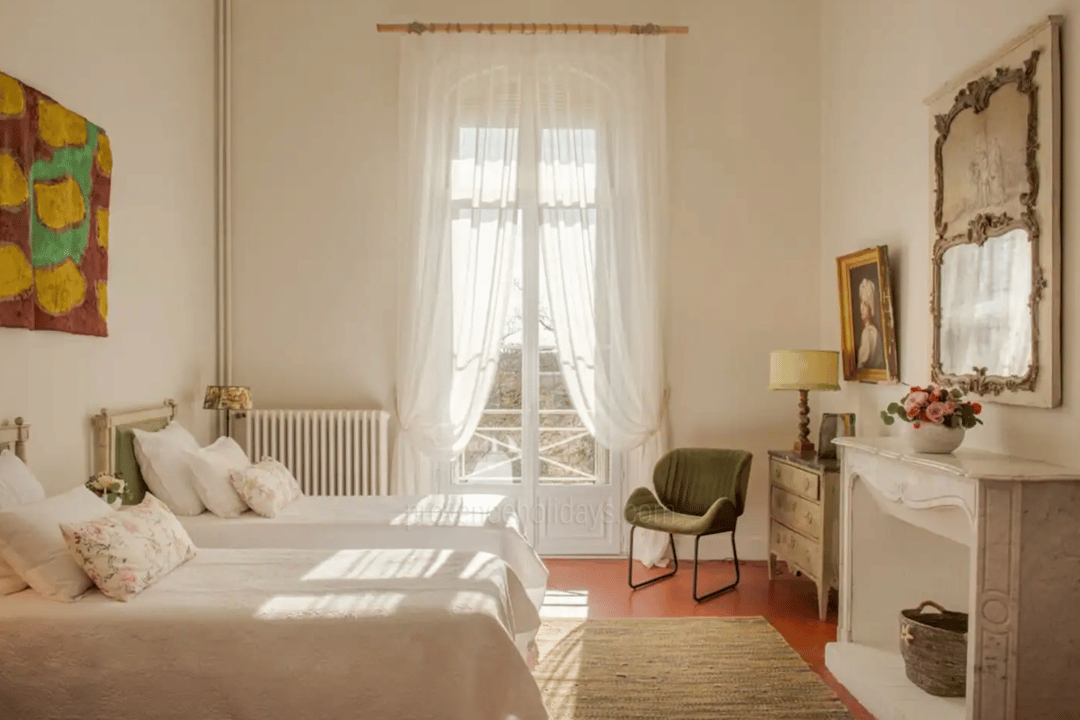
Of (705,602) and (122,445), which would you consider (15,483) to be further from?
(705,602)

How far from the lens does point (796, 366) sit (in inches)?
215

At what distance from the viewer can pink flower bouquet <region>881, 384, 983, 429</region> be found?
351cm

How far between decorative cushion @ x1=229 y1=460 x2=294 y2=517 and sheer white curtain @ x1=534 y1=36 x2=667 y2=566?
2274 mm

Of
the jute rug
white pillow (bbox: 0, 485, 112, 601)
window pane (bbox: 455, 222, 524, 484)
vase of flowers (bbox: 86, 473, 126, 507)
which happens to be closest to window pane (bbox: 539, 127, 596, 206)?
window pane (bbox: 455, 222, 524, 484)

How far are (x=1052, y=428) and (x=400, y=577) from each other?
8.87 ft

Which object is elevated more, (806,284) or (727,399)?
(806,284)

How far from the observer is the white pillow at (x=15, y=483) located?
10.8ft

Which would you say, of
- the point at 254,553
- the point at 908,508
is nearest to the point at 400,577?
the point at 254,553

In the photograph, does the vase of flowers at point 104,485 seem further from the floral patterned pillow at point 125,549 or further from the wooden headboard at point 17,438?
the floral patterned pillow at point 125,549

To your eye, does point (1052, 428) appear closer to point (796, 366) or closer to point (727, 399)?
point (796, 366)

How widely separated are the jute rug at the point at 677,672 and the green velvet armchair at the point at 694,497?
604mm

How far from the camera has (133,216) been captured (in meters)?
4.83

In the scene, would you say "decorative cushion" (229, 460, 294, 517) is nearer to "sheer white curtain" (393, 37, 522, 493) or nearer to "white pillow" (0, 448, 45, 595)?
"white pillow" (0, 448, 45, 595)

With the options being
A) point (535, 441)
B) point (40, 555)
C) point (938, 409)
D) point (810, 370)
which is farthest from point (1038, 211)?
point (40, 555)
